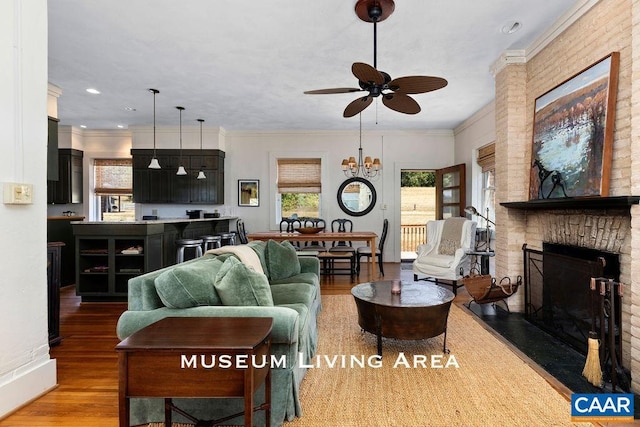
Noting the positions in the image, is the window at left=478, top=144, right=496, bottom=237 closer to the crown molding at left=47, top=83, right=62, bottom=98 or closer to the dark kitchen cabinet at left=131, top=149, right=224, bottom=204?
the dark kitchen cabinet at left=131, top=149, right=224, bottom=204

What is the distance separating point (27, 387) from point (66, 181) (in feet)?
19.3

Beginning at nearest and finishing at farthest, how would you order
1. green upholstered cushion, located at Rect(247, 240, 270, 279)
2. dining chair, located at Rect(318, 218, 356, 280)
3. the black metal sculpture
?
1. the black metal sculpture
2. green upholstered cushion, located at Rect(247, 240, 270, 279)
3. dining chair, located at Rect(318, 218, 356, 280)

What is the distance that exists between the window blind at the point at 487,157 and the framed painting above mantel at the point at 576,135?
1.89 metres

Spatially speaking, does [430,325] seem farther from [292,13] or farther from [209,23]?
[209,23]

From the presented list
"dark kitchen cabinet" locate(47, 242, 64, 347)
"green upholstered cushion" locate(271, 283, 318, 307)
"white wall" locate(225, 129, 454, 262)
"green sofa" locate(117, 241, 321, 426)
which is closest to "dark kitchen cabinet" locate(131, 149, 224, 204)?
"white wall" locate(225, 129, 454, 262)

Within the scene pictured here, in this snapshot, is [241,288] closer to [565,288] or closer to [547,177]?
[565,288]

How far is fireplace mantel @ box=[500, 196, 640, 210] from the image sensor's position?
214cm

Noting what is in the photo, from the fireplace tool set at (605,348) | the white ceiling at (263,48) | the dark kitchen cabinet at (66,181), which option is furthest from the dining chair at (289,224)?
the fireplace tool set at (605,348)

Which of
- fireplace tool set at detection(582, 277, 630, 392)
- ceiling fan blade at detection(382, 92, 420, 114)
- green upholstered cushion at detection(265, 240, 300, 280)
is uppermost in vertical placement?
ceiling fan blade at detection(382, 92, 420, 114)

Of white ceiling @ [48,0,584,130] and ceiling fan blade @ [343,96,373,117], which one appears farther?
ceiling fan blade @ [343,96,373,117]

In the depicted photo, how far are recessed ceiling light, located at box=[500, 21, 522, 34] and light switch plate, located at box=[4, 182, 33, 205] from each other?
13.2 feet

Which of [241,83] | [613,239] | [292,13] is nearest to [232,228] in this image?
[241,83]

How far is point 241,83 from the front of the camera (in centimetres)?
455

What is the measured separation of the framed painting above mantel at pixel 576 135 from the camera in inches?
98.4
